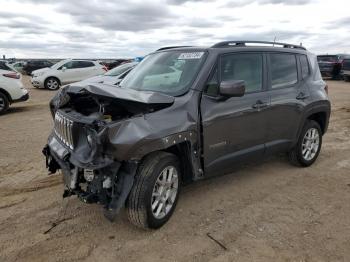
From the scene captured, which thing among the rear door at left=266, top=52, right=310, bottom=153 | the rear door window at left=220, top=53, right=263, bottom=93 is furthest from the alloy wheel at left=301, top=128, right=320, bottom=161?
the rear door window at left=220, top=53, right=263, bottom=93

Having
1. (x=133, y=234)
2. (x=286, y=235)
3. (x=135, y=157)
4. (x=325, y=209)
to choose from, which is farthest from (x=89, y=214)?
(x=325, y=209)

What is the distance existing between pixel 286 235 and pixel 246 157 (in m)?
1.24

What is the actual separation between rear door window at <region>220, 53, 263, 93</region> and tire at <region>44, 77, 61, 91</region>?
16704 mm

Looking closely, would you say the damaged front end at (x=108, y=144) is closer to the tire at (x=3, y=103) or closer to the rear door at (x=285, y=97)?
the rear door at (x=285, y=97)

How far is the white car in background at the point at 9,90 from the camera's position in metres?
11.5

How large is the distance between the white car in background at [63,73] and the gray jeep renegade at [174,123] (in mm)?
15813

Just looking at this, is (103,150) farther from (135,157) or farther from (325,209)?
(325,209)

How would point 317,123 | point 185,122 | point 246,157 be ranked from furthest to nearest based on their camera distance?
point 317,123 < point 246,157 < point 185,122

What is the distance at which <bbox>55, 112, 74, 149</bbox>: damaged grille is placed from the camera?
3850mm

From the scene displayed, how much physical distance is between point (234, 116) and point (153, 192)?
1394 millimetres

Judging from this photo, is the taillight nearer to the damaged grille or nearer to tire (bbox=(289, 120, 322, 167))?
the damaged grille

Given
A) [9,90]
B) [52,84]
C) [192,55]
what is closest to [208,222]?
[192,55]

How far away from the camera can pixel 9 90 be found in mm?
11578

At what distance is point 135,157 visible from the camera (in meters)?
3.56
